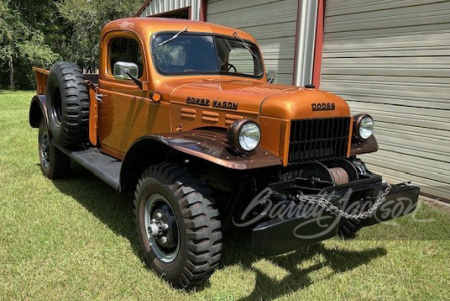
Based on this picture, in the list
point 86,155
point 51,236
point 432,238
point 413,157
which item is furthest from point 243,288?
point 413,157

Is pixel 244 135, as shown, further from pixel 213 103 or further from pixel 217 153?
pixel 213 103

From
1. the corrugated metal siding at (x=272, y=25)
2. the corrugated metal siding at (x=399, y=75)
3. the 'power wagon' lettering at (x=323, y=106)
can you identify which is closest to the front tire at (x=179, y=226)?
the 'power wagon' lettering at (x=323, y=106)

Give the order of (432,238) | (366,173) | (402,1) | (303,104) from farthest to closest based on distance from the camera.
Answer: (402,1)
(432,238)
(366,173)
(303,104)

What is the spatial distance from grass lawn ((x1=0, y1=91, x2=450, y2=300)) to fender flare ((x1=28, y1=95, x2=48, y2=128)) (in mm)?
1213

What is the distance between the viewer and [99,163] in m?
4.34

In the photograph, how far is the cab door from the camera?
4.02 meters

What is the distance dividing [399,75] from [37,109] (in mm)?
5078

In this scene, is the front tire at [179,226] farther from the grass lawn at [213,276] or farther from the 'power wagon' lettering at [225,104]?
the 'power wagon' lettering at [225,104]

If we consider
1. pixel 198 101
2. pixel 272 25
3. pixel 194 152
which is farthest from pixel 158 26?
pixel 272 25

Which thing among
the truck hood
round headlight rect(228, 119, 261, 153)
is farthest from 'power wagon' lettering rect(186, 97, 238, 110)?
round headlight rect(228, 119, 261, 153)

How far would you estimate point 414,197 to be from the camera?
3.11 meters

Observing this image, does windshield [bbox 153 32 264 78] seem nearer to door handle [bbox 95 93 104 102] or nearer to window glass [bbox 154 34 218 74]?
window glass [bbox 154 34 218 74]

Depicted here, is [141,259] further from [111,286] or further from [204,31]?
[204,31]

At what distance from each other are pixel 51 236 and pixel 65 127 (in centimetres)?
141
